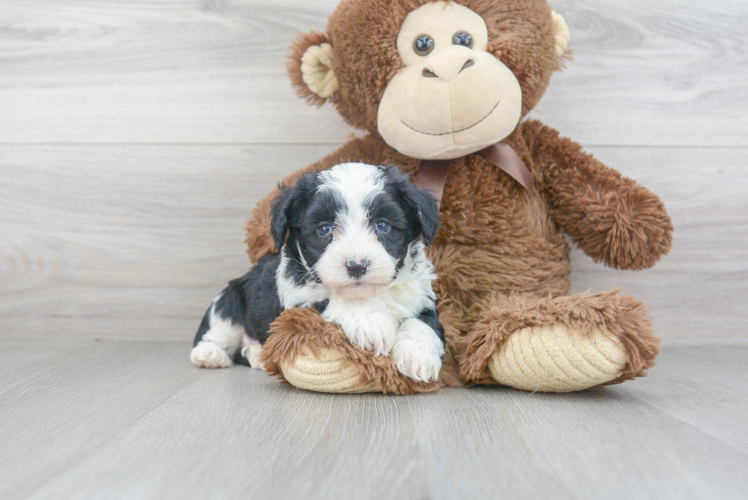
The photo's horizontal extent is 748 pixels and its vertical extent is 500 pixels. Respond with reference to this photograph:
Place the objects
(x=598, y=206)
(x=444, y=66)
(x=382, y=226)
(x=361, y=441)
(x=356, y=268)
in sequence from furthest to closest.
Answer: (x=598, y=206), (x=444, y=66), (x=382, y=226), (x=356, y=268), (x=361, y=441)

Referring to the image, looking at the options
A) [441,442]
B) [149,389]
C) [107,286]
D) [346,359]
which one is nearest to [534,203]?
[346,359]

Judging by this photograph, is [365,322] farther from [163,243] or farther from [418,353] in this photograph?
[163,243]

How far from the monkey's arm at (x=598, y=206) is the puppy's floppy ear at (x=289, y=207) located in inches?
33.5

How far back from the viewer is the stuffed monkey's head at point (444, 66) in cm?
165

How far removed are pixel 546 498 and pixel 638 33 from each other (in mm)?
1997

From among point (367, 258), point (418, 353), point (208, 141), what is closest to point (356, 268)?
point (367, 258)

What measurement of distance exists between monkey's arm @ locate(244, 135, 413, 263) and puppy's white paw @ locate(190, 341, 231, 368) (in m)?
0.32

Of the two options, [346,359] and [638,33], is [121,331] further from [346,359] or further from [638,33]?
[638,33]

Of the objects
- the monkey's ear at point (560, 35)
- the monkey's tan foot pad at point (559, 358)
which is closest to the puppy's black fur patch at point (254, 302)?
the monkey's tan foot pad at point (559, 358)

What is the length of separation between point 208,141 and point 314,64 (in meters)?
0.69

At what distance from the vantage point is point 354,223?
146cm

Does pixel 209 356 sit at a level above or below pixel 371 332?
below

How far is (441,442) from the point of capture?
1.13 meters

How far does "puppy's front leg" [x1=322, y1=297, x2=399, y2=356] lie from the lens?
1.45 meters
